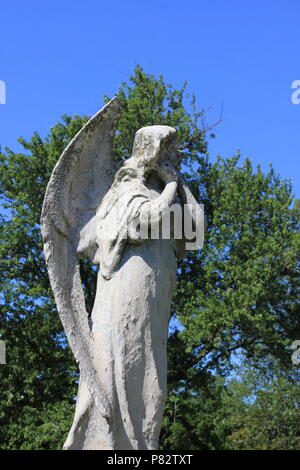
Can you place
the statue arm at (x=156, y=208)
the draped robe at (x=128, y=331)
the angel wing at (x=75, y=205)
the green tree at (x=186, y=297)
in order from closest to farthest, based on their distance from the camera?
the draped robe at (x=128, y=331)
the statue arm at (x=156, y=208)
the angel wing at (x=75, y=205)
the green tree at (x=186, y=297)

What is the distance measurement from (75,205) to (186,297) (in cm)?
1286

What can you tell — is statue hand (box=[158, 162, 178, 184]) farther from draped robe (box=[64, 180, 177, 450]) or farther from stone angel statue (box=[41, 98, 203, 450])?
draped robe (box=[64, 180, 177, 450])

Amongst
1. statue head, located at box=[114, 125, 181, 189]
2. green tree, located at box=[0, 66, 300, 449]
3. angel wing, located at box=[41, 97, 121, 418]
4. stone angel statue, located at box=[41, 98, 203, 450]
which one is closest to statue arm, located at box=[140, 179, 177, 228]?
stone angel statue, located at box=[41, 98, 203, 450]

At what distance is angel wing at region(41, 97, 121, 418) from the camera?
16.5 feet

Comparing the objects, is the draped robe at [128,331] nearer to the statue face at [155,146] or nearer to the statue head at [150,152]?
the statue head at [150,152]

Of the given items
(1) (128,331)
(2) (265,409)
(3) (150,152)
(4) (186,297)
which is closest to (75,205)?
(3) (150,152)

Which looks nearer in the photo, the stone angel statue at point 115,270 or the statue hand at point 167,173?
the stone angel statue at point 115,270

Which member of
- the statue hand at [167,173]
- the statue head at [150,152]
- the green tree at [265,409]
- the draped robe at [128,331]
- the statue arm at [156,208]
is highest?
the green tree at [265,409]

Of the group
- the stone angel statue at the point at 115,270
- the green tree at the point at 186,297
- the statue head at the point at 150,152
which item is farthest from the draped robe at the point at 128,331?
the green tree at the point at 186,297

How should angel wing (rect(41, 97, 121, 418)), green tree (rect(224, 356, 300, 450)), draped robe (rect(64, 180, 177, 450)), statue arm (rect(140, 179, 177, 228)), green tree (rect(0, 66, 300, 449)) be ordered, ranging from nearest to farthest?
1. draped robe (rect(64, 180, 177, 450))
2. statue arm (rect(140, 179, 177, 228))
3. angel wing (rect(41, 97, 121, 418))
4. green tree (rect(0, 66, 300, 449))
5. green tree (rect(224, 356, 300, 450))

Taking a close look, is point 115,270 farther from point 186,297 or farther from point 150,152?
point 186,297

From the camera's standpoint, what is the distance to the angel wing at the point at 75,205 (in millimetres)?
5031

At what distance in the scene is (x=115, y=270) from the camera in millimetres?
4891
